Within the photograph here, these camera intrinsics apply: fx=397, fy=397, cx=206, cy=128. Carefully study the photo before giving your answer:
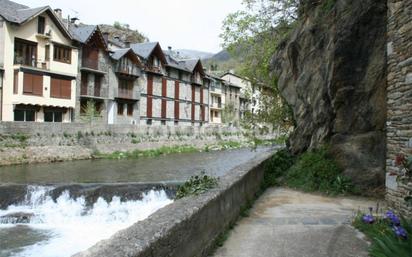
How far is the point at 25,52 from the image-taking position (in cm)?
3138

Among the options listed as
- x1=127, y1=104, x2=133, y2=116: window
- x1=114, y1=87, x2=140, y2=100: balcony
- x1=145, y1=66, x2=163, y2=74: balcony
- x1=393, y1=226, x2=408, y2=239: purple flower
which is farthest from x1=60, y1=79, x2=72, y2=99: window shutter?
x1=393, y1=226, x2=408, y2=239: purple flower

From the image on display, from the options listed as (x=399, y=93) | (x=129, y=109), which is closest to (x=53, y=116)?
(x=129, y=109)

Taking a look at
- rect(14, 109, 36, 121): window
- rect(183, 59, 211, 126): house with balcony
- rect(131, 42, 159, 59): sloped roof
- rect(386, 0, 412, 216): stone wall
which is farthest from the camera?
rect(183, 59, 211, 126): house with balcony

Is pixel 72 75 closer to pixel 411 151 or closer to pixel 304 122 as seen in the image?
pixel 304 122

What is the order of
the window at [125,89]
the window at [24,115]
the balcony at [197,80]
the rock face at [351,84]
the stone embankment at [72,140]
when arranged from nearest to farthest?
the rock face at [351,84], the stone embankment at [72,140], the window at [24,115], the window at [125,89], the balcony at [197,80]

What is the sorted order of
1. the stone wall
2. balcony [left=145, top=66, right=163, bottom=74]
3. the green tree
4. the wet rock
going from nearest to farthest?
the stone wall < the wet rock < the green tree < balcony [left=145, top=66, right=163, bottom=74]

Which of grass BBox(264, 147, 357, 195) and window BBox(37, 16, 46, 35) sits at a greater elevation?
window BBox(37, 16, 46, 35)

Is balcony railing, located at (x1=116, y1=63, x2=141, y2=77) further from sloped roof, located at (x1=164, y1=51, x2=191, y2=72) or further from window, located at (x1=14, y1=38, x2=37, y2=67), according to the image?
window, located at (x1=14, y1=38, x2=37, y2=67)

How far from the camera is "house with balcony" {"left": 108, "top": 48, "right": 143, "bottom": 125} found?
41812 millimetres

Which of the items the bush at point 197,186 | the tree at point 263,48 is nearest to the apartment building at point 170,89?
the tree at point 263,48

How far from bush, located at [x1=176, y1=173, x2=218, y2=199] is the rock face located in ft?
16.1

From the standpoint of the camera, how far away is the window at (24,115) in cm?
3054

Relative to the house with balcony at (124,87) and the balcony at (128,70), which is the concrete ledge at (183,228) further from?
the balcony at (128,70)

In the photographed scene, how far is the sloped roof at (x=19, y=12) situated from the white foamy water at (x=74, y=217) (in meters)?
21.6
